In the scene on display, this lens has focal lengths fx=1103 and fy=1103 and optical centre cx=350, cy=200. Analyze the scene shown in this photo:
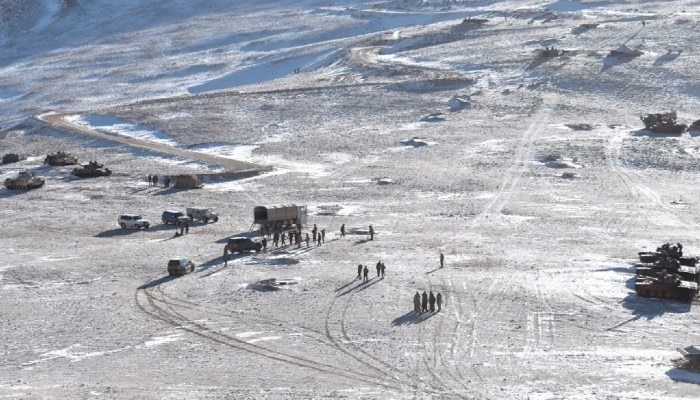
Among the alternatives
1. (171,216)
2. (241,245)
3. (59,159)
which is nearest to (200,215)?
(171,216)

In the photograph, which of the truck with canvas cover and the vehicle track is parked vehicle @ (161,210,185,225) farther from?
the vehicle track

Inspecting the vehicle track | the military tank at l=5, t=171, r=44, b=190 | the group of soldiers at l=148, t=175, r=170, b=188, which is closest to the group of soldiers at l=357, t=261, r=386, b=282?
the vehicle track

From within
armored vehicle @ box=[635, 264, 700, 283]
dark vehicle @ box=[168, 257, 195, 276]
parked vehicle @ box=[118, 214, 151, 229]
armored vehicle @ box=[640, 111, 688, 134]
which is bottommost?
armored vehicle @ box=[640, 111, 688, 134]

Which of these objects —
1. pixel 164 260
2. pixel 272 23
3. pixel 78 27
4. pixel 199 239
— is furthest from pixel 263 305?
pixel 78 27

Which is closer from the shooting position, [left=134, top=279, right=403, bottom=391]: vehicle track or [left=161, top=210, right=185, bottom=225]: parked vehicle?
[left=134, top=279, right=403, bottom=391]: vehicle track

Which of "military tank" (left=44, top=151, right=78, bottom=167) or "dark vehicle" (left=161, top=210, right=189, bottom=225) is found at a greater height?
"military tank" (left=44, top=151, right=78, bottom=167)

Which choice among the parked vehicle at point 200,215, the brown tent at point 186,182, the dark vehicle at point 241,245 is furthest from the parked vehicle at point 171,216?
the brown tent at point 186,182
